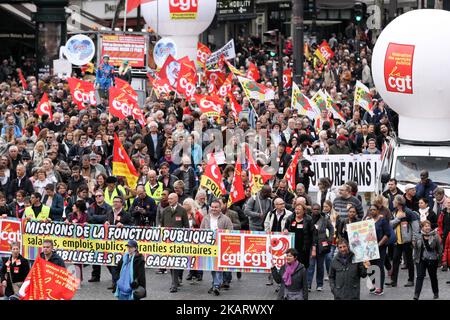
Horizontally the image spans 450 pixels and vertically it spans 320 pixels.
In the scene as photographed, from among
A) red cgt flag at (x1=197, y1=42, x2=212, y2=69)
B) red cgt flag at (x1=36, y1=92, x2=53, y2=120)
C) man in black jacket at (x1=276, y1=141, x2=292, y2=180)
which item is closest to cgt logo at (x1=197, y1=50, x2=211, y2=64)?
red cgt flag at (x1=197, y1=42, x2=212, y2=69)

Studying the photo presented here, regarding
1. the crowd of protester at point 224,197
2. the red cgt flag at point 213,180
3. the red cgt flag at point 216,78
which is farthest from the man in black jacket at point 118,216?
the red cgt flag at point 216,78

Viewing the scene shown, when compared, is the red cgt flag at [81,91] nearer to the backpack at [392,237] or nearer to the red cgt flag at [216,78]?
the red cgt flag at [216,78]

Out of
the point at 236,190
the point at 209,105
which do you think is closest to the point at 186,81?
the point at 209,105

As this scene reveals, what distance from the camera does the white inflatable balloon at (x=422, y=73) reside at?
23922mm

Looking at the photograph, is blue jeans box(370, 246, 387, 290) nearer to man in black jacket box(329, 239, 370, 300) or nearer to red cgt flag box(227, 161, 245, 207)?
man in black jacket box(329, 239, 370, 300)

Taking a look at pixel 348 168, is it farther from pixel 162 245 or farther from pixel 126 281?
pixel 126 281

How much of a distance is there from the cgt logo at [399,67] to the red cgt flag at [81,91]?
758cm

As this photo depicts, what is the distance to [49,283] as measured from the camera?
14867 millimetres

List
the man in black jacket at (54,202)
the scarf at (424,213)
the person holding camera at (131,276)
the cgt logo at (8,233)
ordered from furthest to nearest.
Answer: the man in black jacket at (54,202) → the scarf at (424,213) → the cgt logo at (8,233) → the person holding camera at (131,276)

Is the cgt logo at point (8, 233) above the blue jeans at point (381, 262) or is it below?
above

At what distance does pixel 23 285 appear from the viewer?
15.0m

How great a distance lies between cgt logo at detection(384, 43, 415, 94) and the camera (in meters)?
24.1
